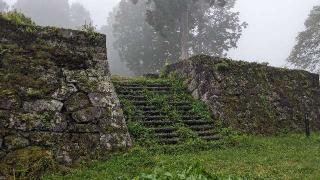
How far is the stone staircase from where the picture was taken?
1070 centimetres

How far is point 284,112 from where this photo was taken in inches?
549

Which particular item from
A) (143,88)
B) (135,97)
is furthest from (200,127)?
(143,88)

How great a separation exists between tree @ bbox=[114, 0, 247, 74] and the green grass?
18473 millimetres

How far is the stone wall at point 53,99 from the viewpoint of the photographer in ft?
26.2

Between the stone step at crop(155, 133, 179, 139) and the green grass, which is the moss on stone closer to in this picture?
the green grass

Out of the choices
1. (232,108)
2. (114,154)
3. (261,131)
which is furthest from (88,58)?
(261,131)

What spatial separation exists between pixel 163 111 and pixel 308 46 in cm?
2608

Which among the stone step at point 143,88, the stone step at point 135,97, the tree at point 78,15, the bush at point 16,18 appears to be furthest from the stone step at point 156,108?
the tree at point 78,15

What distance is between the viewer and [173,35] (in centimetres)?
3089

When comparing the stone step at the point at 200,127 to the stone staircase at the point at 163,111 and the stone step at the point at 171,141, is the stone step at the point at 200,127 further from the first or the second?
the stone step at the point at 171,141

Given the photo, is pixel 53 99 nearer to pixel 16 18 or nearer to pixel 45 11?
pixel 16 18

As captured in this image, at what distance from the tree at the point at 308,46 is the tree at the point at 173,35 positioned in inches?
208

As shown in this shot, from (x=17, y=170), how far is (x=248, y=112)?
25.7ft

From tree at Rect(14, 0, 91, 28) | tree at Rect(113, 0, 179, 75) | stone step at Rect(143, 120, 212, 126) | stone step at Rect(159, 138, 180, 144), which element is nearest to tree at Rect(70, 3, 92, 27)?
tree at Rect(14, 0, 91, 28)
